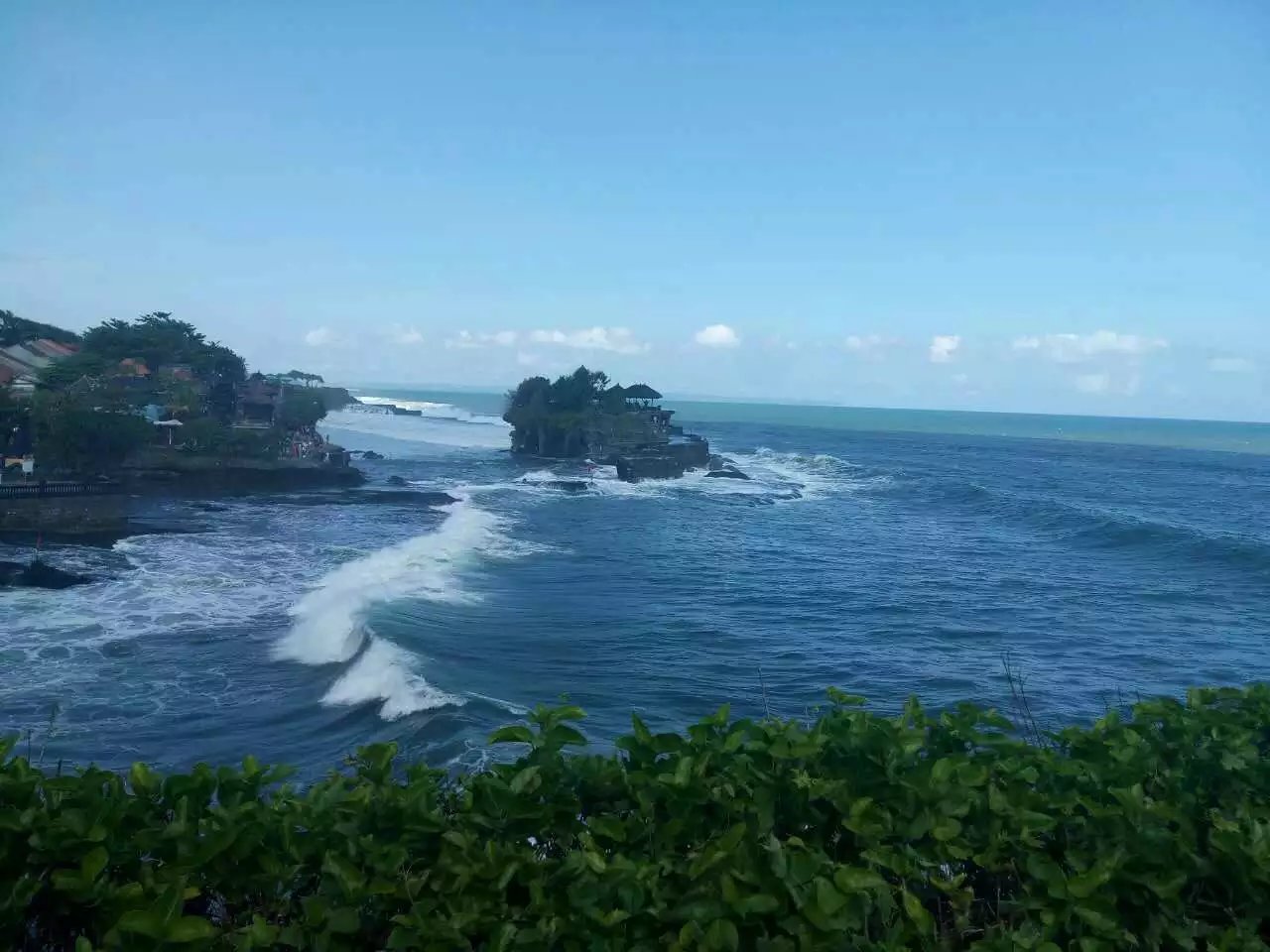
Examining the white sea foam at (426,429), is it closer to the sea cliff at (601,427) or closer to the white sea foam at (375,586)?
the sea cliff at (601,427)

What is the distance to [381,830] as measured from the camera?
256 centimetres

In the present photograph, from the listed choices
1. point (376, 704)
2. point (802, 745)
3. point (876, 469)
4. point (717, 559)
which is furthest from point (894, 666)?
point (876, 469)

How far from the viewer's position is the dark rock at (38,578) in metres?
16.3

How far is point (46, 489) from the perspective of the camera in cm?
2494

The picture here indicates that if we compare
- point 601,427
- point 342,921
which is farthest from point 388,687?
point 601,427

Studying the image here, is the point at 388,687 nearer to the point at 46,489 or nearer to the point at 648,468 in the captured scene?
the point at 46,489

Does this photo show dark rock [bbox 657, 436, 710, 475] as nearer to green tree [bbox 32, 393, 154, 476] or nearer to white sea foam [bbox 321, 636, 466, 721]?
green tree [bbox 32, 393, 154, 476]

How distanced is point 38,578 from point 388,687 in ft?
30.9

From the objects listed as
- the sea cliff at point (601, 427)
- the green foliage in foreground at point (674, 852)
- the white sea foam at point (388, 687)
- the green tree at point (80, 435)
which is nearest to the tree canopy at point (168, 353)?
the green tree at point (80, 435)

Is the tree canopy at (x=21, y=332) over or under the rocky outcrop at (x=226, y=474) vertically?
over

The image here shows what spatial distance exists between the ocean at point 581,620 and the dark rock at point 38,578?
0.50 metres

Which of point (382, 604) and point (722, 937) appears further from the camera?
point (382, 604)

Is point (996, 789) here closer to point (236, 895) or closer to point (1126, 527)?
point (236, 895)

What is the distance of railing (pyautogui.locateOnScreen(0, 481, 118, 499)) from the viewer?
24.0 m
